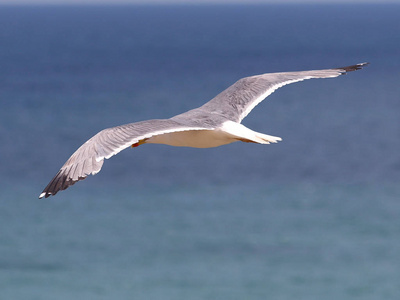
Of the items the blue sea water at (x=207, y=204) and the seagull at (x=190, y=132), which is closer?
the seagull at (x=190, y=132)

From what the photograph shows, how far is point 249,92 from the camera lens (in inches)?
595

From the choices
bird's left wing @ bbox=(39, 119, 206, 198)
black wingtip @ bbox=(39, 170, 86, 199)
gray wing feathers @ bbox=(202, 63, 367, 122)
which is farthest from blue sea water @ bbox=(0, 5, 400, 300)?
black wingtip @ bbox=(39, 170, 86, 199)

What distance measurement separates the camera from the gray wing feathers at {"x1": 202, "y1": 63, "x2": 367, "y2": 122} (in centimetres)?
1458

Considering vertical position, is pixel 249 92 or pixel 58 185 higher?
pixel 249 92

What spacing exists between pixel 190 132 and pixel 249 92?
2513 millimetres

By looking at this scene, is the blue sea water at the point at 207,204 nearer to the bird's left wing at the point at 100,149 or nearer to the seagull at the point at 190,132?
the seagull at the point at 190,132

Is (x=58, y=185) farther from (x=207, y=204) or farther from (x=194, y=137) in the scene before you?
(x=207, y=204)

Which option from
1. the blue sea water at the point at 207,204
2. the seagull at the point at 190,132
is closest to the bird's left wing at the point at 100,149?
the seagull at the point at 190,132

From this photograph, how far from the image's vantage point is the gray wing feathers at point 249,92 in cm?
1458

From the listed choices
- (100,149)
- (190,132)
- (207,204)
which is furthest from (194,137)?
(207,204)

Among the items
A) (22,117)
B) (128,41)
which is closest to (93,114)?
(22,117)

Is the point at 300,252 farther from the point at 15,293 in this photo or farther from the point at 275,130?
the point at 275,130

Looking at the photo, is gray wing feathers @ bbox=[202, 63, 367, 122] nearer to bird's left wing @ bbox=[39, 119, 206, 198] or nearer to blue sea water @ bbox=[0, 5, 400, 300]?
bird's left wing @ bbox=[39, 119, 206, 198]

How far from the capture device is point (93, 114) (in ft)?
173
